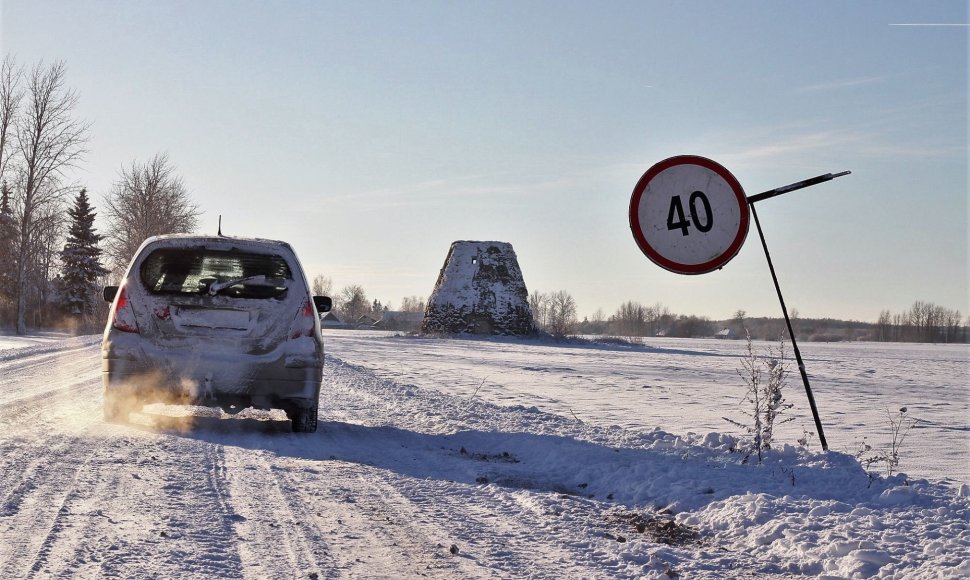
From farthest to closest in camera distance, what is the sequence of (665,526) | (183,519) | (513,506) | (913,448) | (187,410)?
(187,410), (913,448), (513,506), (665,526), (183,519)

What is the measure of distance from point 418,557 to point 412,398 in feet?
26.2

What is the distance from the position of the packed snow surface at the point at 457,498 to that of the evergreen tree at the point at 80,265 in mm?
55085

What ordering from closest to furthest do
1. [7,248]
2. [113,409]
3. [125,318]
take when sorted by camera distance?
[125,318] → [113,409] → [7,248]

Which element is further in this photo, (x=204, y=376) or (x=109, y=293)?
(x=109, y=293)

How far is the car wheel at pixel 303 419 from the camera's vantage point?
26.3 ft

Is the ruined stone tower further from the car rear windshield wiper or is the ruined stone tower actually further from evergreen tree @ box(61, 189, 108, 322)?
the car rear windshield wiper

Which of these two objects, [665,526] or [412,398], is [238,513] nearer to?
[665,526]

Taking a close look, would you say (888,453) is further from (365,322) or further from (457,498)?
(365,322)

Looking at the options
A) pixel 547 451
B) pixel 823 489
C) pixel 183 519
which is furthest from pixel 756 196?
pixel 183 519

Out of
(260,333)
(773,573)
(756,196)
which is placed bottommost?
(773,573)

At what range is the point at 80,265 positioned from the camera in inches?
2418

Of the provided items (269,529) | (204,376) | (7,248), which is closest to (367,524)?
(269,529)

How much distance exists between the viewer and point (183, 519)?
15.0 ft

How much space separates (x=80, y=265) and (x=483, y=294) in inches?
1293
